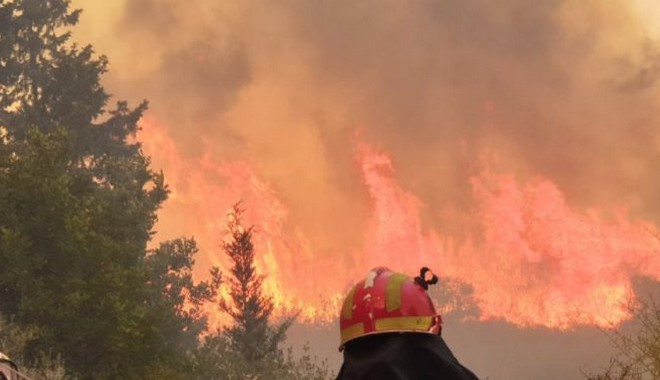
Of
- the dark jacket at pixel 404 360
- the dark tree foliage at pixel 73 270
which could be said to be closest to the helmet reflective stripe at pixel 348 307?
the dark jacket at pixel 404 360

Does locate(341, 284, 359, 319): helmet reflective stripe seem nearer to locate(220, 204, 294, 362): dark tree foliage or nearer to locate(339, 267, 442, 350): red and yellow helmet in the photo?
locate(339, 267, 442, 350): red and yellow helmet

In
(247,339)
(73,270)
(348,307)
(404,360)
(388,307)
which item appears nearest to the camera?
(404,360)

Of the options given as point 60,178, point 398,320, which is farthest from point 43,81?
point 398,320

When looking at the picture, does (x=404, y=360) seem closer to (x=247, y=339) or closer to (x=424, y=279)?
(x=424, y=279)

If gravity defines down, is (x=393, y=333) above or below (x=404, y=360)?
above

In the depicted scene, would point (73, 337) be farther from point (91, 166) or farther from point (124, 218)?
point (91, 166)

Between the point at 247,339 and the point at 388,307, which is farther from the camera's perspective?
the point at 247,339

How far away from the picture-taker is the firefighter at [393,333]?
2844 millimetres

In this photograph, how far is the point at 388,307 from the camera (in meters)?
3.02

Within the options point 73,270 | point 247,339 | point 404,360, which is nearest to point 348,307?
point 404,360

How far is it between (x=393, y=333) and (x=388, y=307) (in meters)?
0.10

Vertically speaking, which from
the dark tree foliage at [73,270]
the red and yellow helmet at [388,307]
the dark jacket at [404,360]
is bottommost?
the dark jacket at [404,360]

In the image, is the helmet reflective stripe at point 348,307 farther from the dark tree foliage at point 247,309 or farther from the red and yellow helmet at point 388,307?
the dark tree foliage at point 247,309

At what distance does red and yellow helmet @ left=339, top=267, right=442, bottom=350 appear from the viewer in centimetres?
299
